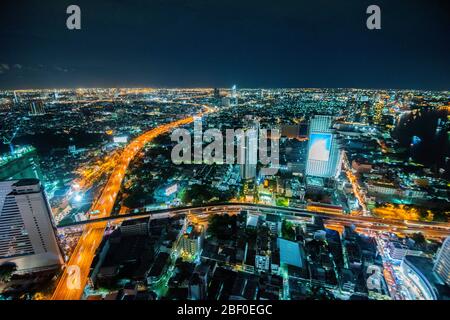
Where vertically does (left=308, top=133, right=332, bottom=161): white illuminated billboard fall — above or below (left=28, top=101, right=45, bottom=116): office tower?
below

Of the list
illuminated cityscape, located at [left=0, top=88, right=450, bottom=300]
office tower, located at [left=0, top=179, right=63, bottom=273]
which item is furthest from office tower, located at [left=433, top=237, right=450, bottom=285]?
office tower, located at [left=0, top=179, right=63, bottom=273]

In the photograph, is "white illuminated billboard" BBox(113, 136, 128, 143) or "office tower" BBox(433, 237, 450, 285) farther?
"white illuminated billboard" BBox(113, 136, 128, 143)

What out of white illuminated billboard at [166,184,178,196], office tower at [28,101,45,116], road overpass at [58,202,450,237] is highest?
office tower at [28,101,45,116]

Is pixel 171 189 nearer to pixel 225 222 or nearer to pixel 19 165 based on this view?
pixel 225 222

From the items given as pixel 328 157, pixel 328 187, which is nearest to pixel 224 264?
pixel 328 187

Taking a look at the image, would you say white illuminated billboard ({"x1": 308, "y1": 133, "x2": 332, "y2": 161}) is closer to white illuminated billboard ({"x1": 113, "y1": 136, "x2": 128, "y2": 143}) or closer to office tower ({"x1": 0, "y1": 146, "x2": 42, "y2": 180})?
office tower ({"x1": 0, "y1": 146, "x2": 42, "y2": 180})

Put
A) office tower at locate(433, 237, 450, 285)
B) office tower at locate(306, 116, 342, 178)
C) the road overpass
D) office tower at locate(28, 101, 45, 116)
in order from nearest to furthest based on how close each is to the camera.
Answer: office tower at locate(433, 237, 450, 285) → the road overpass → office tower at locate(306, 116, 342, 178) → office tower at locate(28, 101, 45, 116)

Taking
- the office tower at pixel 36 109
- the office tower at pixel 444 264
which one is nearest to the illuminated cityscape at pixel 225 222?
the office tower at pixel 444 264
